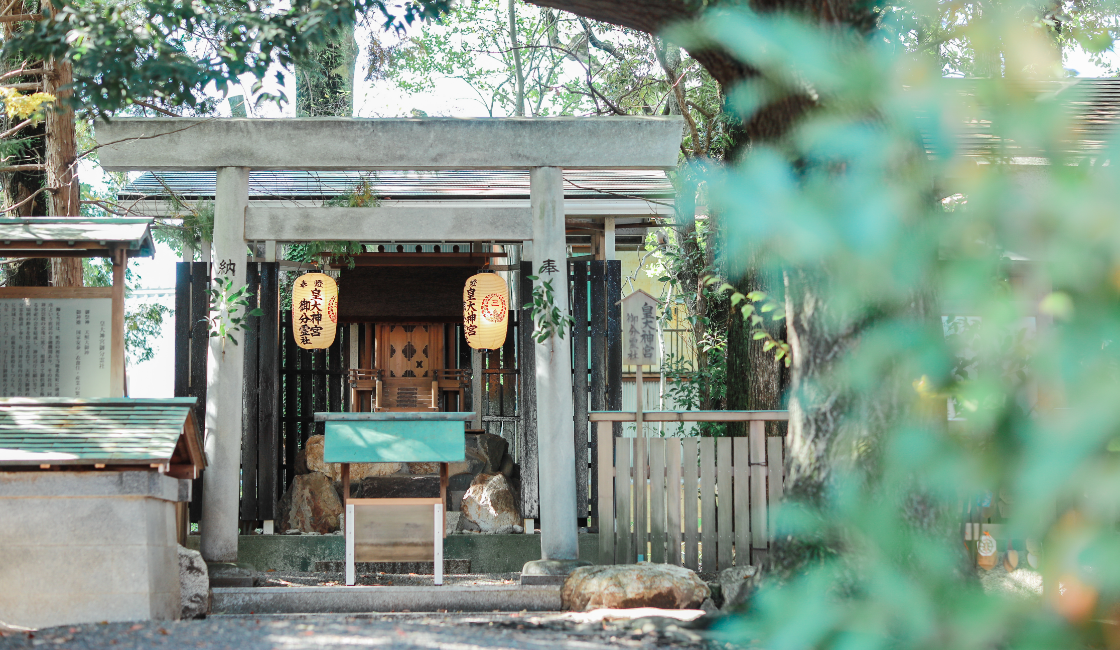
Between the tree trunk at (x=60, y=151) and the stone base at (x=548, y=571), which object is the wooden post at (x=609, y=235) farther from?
the tree trunk at (x=60, y=151)

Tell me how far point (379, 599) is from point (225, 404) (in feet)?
6.63

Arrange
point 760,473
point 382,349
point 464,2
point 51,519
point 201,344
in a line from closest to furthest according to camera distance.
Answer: point 51,519
point 760,473
point 201,344
point 382,349
point 464,2

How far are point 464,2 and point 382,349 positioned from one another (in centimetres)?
781

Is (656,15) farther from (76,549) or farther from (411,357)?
(411,357)

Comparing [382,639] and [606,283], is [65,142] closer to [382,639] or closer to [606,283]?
[606,283]

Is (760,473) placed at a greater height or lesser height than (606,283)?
lesser

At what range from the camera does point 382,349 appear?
12.9 meters

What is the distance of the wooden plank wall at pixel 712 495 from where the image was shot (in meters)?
7.57

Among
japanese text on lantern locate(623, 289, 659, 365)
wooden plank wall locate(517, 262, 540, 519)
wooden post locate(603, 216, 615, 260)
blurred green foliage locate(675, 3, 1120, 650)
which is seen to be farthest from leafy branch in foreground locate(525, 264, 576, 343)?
blurred green foliage locate(675, 3, 1120, 650)

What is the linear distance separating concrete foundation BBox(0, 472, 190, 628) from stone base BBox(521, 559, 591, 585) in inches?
106

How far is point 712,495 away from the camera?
7512mm

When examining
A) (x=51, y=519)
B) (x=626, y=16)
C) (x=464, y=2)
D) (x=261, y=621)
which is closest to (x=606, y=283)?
(x=626, y=16)

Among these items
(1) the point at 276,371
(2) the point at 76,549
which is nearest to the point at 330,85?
(1) the point at 276,371

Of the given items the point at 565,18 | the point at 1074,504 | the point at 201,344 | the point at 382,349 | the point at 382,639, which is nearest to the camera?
the point at 1074,504
